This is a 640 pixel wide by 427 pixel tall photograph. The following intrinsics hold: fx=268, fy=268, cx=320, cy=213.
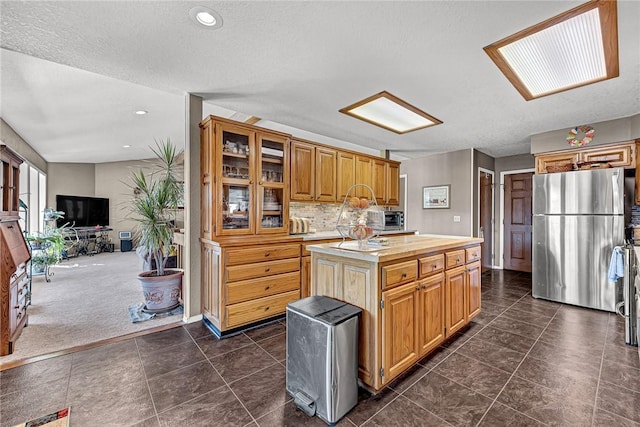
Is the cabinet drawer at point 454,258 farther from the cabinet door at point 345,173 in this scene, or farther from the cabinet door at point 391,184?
the cabinet door at point 391,184

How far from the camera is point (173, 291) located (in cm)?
335

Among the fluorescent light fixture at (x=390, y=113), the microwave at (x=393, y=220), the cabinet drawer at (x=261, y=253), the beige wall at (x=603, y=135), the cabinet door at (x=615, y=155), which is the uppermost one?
the fluorescent light fixture at (x=390, y=113)

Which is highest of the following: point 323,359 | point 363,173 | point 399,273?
point 363,173

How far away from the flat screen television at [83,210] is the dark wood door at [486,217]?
10309mm

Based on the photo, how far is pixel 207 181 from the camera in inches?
115

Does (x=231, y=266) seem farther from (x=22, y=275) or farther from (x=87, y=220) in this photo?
(x=87, y=220)

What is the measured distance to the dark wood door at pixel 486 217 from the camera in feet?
18.4

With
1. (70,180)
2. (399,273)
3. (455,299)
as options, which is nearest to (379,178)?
(455,299)

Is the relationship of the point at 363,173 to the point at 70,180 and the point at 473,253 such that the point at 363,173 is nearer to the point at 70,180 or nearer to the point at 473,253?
the point at 473,253

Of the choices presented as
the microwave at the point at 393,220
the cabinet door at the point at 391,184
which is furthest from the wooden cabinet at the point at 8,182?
the cabinet door at the point at 391,184

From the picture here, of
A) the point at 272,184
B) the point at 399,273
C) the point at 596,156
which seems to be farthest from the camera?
the point at 596,156

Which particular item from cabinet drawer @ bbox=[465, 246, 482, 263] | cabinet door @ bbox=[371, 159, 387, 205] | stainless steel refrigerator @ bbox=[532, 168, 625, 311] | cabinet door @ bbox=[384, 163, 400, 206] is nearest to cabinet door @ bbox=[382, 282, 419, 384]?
cabinet drawer @ bbox=[465, 246, 482, 263]

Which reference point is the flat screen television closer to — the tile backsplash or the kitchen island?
the tile backsplash

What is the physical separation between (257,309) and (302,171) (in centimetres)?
191
